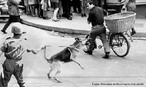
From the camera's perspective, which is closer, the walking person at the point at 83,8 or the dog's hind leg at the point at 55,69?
the dog's hind leg at the point at 55,69

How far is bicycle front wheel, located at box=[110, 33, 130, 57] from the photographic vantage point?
9209 millimetres

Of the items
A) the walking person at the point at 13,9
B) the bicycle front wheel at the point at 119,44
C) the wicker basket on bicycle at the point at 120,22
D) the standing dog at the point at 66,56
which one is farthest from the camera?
the walking person at the point at 13,9

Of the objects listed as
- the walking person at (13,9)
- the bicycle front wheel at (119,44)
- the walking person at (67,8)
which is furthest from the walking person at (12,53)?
the walking person at (67,8)

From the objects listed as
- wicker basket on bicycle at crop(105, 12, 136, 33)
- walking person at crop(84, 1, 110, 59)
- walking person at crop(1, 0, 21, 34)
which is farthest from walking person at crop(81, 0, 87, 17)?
wicker basket on bicycle at crop(105, 12, 136, 33)

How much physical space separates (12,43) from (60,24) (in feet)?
25.5

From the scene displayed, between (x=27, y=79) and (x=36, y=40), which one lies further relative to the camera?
(x=36, y=40)

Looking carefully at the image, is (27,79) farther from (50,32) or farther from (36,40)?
(50,32)

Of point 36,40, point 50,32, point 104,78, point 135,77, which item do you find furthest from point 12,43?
point 50,32

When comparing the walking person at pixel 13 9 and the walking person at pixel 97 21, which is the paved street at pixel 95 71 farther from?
the walking person at pixel 13 9

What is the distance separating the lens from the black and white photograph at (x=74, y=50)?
618 centimetres

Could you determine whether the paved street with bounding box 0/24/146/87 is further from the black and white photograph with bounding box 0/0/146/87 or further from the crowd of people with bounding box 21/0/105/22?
the crowd of people with bounding box 21/0/105/22

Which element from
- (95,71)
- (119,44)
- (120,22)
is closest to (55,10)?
(119,44)

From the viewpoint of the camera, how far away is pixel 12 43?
5930 mm

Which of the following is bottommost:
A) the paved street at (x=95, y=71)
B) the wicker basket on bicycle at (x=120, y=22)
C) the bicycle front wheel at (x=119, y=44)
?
the paved street at (x=95, y=71)
